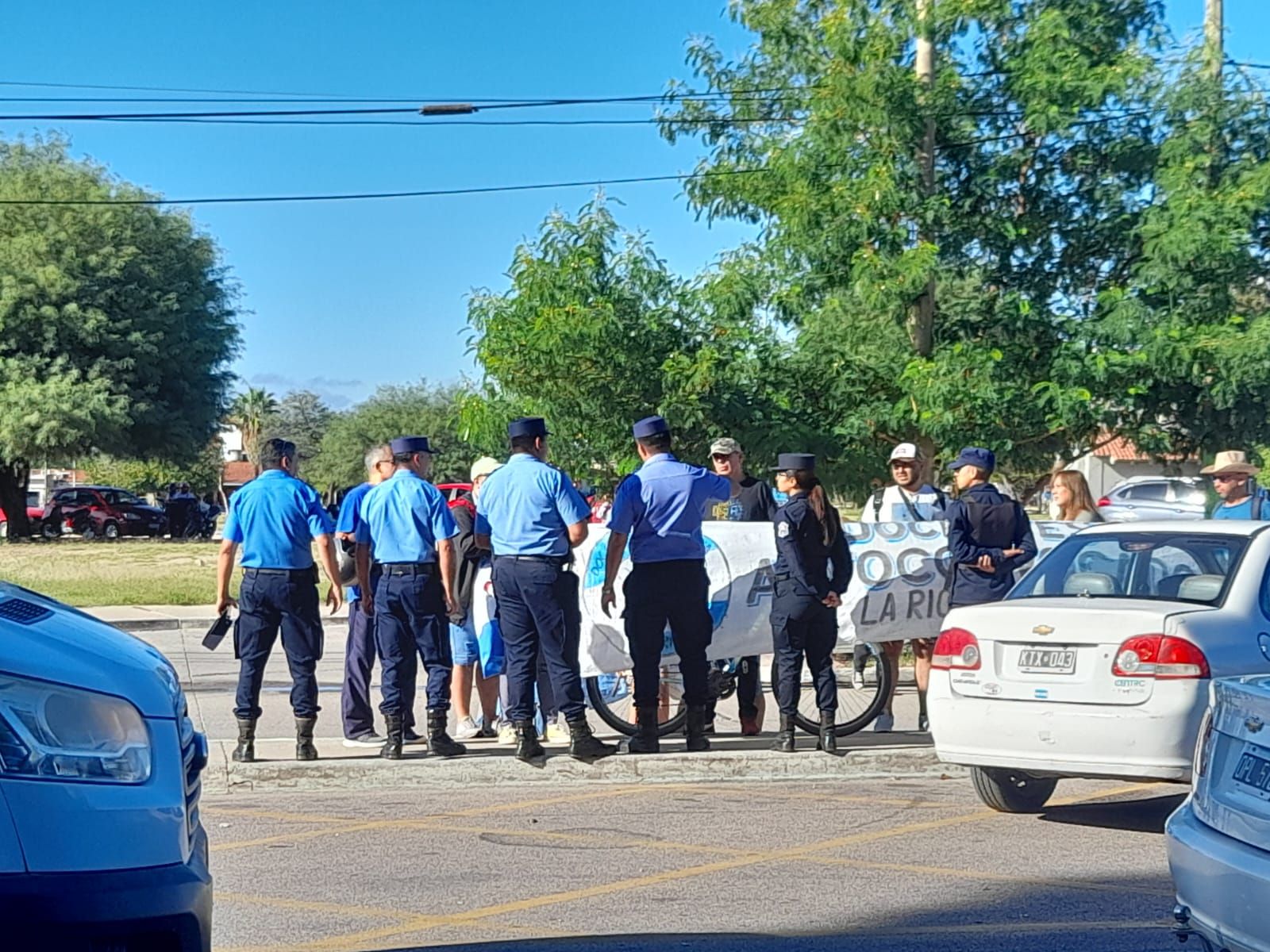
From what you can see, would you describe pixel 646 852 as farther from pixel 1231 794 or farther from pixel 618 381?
pixel 618 381

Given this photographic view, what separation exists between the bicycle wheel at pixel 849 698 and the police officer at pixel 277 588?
278 centimetres

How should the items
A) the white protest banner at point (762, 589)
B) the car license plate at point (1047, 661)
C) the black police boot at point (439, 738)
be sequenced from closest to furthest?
1. the car license plate at point (1047, 661)
2. the black police boot at point (439, 738)
3. the white protest banner at point (762, 589)

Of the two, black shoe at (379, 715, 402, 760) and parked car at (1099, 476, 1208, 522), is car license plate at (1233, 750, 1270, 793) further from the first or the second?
parked car at (1099, 476, 1208, 522)

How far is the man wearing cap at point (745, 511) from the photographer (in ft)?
36.1

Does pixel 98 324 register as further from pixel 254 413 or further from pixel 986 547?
pixel 254 413

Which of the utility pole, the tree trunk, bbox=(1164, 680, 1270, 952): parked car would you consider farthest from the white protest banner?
Answer: the tree trunk

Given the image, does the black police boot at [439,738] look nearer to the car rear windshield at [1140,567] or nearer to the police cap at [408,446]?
the police cap at [408,446]

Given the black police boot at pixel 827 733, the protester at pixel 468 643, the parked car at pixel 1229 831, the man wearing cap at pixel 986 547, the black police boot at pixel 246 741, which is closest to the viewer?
the parked car at pixel 1229 831

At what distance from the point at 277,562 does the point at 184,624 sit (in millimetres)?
11592

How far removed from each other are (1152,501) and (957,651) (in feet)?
94.8

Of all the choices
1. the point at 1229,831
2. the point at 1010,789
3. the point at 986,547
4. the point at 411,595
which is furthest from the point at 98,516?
the point at 1229,831

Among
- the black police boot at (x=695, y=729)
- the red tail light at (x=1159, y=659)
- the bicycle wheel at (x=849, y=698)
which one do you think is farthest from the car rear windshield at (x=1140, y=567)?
the black police boot at (x=695, y=729)

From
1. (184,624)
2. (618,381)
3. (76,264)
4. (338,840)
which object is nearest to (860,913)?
(338,840)

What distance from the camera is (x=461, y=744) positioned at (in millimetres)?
10172
